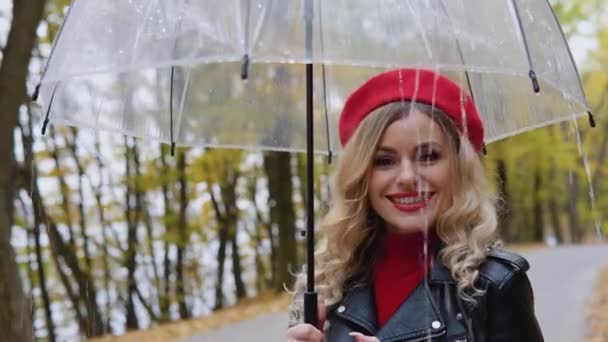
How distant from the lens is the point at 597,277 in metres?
12.7

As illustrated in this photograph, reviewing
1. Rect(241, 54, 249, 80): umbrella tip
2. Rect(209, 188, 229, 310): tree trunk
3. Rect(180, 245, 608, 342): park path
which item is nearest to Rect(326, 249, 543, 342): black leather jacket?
Rect(241, 54, 249, 80): umbrella tip

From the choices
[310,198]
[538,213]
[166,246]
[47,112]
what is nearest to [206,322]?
[166,246]

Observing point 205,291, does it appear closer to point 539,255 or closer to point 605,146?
point 539,255

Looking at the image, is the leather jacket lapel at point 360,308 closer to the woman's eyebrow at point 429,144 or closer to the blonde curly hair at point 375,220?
the blonde curly hair at point 375,220

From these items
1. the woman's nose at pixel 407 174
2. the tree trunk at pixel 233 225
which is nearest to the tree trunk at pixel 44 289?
the tree trunk at pixel 233 225

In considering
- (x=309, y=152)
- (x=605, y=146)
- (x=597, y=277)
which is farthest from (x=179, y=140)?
(x=605, y=146)

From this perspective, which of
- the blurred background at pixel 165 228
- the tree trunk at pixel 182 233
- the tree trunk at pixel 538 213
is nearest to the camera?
the blurred background at pixel 165 228

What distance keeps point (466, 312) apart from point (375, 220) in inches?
19.6

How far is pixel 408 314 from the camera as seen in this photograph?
2223 millimetres

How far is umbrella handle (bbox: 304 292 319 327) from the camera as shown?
7.88 feet

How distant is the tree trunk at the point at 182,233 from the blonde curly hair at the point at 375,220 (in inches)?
456

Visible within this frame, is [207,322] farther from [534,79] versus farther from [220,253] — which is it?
[534,79]

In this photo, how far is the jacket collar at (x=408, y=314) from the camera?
2176 millimetres

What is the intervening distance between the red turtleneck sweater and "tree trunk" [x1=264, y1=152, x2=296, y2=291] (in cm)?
1079
